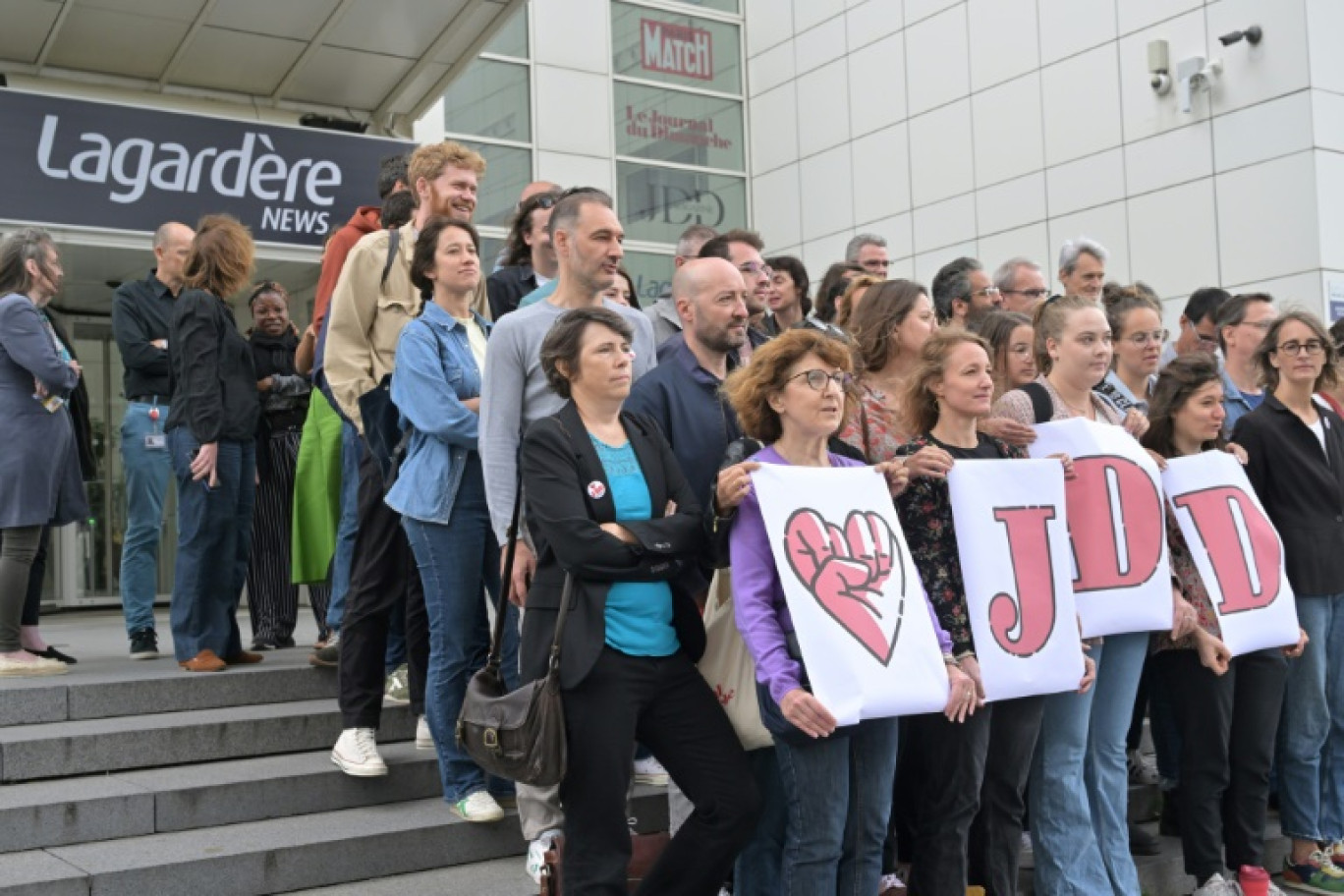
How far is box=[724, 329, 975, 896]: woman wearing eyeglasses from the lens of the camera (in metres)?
4.28

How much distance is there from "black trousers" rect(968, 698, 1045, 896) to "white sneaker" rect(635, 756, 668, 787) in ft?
4.72

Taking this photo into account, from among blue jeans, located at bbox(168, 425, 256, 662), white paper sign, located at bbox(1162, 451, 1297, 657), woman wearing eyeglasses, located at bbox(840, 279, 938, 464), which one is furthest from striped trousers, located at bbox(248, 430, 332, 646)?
white paper sign, located at bbox(1162, 451, 1297, 657)

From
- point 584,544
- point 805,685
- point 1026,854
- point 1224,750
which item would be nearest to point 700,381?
point 584,544

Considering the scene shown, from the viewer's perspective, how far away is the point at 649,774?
5.98 metres

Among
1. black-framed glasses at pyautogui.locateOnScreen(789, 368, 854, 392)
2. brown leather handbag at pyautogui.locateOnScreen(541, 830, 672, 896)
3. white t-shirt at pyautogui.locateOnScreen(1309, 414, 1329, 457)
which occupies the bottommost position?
brown leather handbag at pyautogui.locateOnScreen(541, 830, 672, 896)

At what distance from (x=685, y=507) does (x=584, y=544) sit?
45cm

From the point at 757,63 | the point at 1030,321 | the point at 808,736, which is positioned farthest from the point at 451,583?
→ the point at 757,63

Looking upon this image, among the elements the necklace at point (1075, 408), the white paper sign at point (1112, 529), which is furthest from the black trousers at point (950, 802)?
the necklace at point (1075, 408)

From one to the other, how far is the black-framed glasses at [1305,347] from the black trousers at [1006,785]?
2329mm

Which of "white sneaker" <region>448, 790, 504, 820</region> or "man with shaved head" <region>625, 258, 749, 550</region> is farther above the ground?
"man with shaved head" <region>625, 258, 749, 550</region>

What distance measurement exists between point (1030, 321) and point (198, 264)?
→ 12.9 feet

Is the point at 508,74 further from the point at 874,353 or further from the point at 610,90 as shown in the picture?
the point at 874,353

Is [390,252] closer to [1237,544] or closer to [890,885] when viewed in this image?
[890,885]

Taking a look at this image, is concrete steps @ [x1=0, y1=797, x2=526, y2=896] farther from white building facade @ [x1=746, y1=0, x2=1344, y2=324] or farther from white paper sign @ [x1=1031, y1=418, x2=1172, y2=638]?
white building facade @ [x1=746, y1=0, x2=1344, y2=324]
